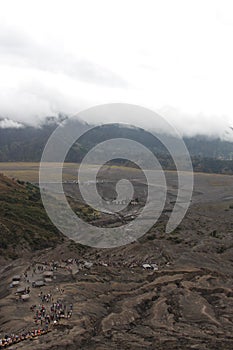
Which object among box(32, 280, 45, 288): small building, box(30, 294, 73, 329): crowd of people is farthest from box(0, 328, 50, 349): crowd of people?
box(32, 280, 45, 288): small building

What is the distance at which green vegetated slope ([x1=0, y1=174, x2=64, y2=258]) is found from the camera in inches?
3504

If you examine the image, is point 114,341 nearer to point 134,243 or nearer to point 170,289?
point 170,289

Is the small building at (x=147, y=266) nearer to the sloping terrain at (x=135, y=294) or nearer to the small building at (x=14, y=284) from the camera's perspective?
the sloping terrain at (x=135, y=294)

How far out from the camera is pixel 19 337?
147 feet

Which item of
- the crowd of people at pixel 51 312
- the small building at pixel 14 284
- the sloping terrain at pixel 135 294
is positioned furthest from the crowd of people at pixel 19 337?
the small building at pixel 14 284

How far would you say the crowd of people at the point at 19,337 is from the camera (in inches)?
1704

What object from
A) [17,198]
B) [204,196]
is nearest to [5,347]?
[17,198]

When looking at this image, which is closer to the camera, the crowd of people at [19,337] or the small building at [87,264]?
the crowd of people at [19,337]

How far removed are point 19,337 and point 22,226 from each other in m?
53.4

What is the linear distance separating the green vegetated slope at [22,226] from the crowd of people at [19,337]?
131ft

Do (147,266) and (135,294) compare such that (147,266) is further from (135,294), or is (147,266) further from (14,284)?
(14,284)

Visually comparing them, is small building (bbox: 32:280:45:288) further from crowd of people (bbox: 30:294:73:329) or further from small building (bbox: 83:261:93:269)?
small building (bbox: 83:261:93:269)

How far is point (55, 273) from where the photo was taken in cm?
6856

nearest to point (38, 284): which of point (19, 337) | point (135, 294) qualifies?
point (135, 294)
